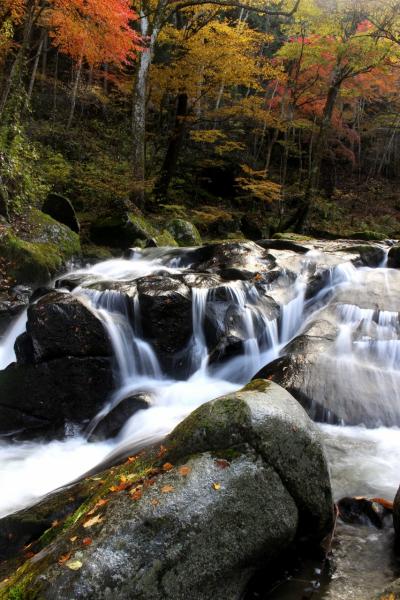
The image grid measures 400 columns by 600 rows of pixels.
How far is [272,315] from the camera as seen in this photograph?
8.27 m

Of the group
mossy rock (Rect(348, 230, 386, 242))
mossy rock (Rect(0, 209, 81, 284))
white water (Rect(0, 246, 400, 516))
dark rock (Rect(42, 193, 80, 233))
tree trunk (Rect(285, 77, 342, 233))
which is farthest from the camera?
tree trunk (Rect(285, 77, 342, 233))

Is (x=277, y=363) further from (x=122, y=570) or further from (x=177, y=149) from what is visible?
(x=177, y=149)

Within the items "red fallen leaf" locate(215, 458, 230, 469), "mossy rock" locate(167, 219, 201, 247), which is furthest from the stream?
"mossy rock" locate(167, 219, 201, 247)

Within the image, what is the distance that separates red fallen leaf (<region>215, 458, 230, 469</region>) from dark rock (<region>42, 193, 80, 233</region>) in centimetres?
993

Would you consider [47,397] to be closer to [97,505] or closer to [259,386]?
[97,505]

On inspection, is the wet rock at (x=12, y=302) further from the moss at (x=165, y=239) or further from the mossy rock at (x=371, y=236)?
the mossy rock at (x=371, y=236)

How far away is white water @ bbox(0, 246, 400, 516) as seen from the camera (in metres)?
4.83

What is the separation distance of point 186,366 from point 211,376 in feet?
1.43

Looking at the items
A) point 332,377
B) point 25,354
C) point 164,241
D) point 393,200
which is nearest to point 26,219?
point 164,241

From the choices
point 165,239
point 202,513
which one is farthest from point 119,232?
A: point 202,513

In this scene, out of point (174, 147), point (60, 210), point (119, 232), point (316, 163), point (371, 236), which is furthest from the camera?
point (174, 147)

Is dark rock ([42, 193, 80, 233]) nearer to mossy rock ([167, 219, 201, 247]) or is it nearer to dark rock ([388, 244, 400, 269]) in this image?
mossy rock ([167, 219, 201, 247])

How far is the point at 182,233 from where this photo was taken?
14188 millimetres

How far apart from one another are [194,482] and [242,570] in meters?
0.57
